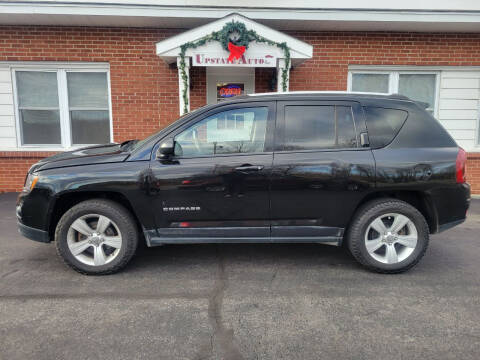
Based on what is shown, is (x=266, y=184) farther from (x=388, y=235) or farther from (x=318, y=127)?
(x=388, y=235)

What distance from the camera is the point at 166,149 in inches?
133

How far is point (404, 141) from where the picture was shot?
359cm

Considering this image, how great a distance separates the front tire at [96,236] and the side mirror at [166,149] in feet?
2.30

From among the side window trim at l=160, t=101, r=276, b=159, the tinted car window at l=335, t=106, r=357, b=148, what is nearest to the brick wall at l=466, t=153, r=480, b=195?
the tinted car window at l=335, t=106, r=357, b=148

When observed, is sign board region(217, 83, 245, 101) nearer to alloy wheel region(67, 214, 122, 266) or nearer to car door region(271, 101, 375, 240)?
car door region(271, 101, 375, 240)

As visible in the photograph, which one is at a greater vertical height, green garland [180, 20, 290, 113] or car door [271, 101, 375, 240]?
green garland [180, 20, 290, 113]

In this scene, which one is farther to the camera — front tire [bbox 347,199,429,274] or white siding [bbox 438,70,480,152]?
white siding [bbox 438,70,480,152]

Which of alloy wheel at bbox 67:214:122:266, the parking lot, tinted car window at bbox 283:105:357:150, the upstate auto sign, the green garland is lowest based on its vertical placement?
the parking lot

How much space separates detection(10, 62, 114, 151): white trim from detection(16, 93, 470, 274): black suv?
4434mm

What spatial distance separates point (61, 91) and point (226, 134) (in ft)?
18.2

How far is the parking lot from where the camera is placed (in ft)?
7.96

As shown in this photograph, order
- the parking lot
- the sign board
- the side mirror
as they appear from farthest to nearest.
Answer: the sign board → the side mirror → the parking lot

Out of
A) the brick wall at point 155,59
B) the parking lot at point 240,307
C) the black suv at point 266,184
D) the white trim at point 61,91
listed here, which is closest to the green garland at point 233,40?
the brick wall at point 155,59

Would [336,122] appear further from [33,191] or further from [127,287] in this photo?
[33,191]
